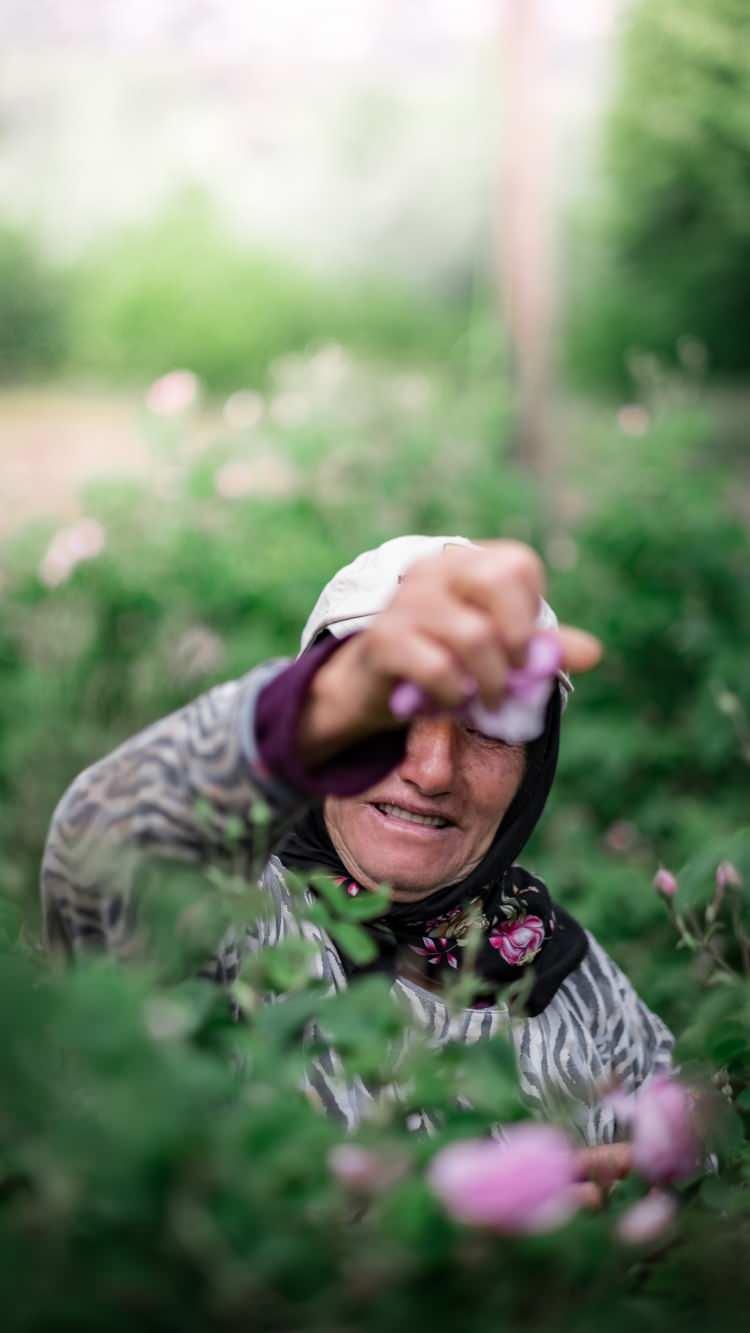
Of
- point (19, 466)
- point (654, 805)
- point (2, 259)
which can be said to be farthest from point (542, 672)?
point (2, 259)

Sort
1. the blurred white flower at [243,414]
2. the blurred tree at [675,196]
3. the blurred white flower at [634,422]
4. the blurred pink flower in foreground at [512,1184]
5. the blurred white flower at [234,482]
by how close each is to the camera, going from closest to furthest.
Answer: the blurred pink flower in foreground at [512,1184] < the blurred white flower at [634,422] < the blurred white flower at [234,482] < the blurred white flower at [243,414] < the blurred tree at [675,196]

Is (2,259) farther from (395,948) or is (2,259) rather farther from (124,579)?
(395,948)

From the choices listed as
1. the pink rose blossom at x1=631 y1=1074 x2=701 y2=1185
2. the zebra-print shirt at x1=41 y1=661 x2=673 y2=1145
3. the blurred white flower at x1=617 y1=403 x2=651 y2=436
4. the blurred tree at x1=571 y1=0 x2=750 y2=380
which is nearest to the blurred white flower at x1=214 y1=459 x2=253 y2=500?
the blurred white flower at x1=617 y1=403 x2=651 y2=436

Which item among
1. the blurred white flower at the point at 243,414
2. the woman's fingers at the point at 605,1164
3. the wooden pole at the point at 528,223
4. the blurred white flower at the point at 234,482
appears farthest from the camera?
the wooden pole at the point at 528,223

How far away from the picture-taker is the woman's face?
1.80 m

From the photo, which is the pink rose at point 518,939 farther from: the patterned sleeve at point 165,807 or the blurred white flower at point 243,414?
the blurred white flower at point 243,414

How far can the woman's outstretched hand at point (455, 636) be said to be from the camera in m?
1.02

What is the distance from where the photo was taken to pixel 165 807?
1.23 meters

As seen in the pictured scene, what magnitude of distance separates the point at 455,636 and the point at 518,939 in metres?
0.99

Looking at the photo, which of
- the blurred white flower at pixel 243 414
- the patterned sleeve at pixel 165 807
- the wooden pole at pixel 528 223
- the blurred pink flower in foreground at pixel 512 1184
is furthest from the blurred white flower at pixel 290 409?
the blurred pink flower in foreground at pixel 512 1184

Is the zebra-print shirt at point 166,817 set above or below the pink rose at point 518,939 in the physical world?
above

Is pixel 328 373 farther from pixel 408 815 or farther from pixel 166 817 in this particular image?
pixel 166 817

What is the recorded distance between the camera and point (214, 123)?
42.9 feet

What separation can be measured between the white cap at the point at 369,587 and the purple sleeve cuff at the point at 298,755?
0.61 metres
